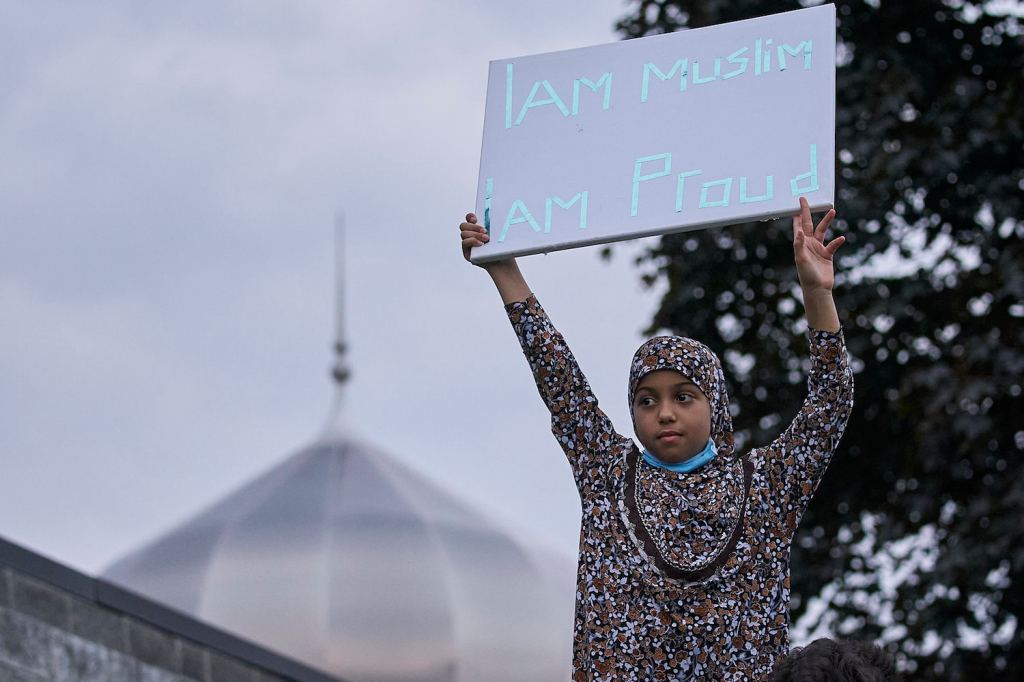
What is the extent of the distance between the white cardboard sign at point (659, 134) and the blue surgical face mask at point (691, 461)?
553mm

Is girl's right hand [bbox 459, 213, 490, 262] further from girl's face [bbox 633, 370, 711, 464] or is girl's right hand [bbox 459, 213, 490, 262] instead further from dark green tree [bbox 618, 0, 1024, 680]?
dark green tree [bbox 618, 0, 1024, 680]

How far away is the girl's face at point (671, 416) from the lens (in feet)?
16.5

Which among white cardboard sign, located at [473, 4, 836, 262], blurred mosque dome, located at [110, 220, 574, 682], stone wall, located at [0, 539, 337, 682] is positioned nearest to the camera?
white cardboard sign, located at [473, 4, 836, 262]

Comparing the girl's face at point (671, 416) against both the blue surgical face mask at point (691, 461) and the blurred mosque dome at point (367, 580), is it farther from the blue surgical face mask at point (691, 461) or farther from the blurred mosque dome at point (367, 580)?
the blurred mosque dome at point (367, 580)

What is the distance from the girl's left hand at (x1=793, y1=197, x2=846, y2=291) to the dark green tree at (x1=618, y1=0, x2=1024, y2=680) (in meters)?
6.86

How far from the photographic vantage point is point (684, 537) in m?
4.92

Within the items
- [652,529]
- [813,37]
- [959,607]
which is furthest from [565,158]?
[959,607]

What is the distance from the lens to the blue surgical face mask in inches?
199

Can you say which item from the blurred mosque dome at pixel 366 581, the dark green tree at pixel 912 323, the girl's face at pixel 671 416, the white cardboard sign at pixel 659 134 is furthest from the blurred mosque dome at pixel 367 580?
the girl's face at pixel 671 416

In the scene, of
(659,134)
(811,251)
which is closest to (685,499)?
(811,251)

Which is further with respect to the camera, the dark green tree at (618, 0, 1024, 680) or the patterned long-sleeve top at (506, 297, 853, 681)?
the dark green tree at (618, 0, 1024, 680)

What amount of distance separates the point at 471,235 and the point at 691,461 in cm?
84

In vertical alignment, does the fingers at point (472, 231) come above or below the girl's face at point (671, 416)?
above

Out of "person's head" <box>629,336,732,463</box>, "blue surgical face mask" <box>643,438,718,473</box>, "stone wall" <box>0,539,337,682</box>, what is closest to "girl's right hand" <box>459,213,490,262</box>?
"person's head" <box>629,336,732,463</box>
